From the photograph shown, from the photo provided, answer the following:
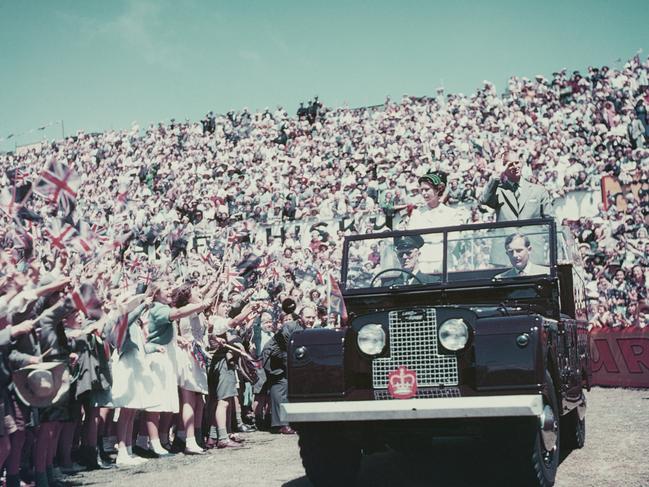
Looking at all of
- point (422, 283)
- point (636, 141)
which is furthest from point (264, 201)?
point (422, 283)

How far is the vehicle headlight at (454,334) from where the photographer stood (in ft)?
20.4

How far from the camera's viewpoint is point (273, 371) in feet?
36.7

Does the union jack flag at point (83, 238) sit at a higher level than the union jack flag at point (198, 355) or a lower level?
higher

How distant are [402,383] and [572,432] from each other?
Answer: 9.14 feet

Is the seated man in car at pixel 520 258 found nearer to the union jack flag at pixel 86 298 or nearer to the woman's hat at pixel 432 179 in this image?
the woman's hat at pixel 432 179

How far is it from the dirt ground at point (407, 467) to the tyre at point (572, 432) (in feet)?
0.29

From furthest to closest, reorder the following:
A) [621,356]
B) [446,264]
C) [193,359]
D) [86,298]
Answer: [621,356]
[193,359]
[446,264]
[86,298]

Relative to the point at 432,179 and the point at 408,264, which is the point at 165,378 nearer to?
the point at 408,264

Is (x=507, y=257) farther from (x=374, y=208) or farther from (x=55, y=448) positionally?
(x=374, y=208)

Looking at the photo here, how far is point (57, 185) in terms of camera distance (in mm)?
7758

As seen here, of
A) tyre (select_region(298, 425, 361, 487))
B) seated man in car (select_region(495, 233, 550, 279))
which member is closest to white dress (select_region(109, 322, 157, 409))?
tyre (select_region(298, 425, 361, 487))

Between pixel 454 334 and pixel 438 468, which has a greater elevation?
pixel 454 334

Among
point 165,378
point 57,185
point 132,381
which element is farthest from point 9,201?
point 165,378

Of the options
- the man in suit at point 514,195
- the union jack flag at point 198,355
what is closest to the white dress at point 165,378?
the union jack flag at point 198,355
